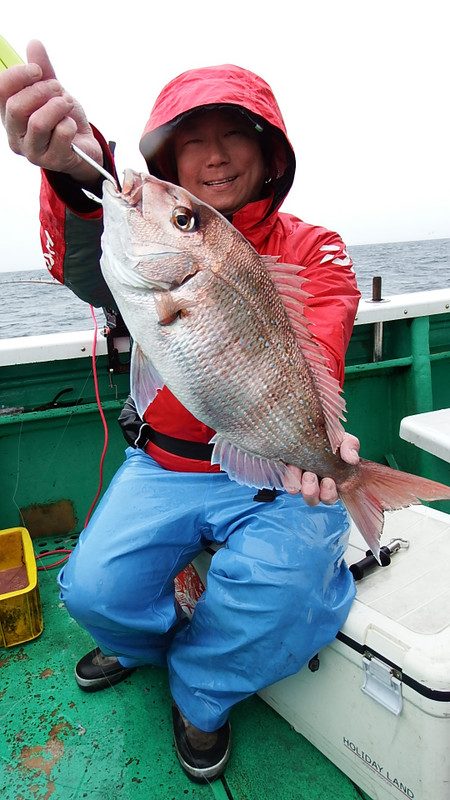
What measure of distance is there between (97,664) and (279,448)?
160 cm

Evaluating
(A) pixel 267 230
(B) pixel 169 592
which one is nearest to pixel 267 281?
(A) pixel 267 230

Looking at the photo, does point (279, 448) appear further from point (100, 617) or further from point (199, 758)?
point (199, 758)

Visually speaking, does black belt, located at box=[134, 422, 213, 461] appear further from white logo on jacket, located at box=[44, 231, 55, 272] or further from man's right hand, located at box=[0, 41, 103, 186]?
man's right hand, located at box=[0, 41, 103, 186]

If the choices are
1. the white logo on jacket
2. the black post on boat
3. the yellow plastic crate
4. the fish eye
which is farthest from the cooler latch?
the black post on boat

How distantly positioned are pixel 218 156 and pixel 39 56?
1013 mm

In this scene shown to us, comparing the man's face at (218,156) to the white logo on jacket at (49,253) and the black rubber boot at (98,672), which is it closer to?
the white logo on jacket at (49,253)

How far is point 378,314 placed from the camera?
442 centimetres

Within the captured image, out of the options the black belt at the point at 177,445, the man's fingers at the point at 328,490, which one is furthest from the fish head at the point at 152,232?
the black belt at the point at 177,445

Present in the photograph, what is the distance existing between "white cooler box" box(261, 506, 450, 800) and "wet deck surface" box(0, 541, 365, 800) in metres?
0.11

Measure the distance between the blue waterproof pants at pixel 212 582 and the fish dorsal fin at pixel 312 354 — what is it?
1.60 feet

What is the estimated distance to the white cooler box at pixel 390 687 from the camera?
170cm

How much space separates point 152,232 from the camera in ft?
5.29

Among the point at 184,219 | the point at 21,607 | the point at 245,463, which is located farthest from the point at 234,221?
the point at 21,607

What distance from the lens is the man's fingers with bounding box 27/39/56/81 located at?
1623mm
